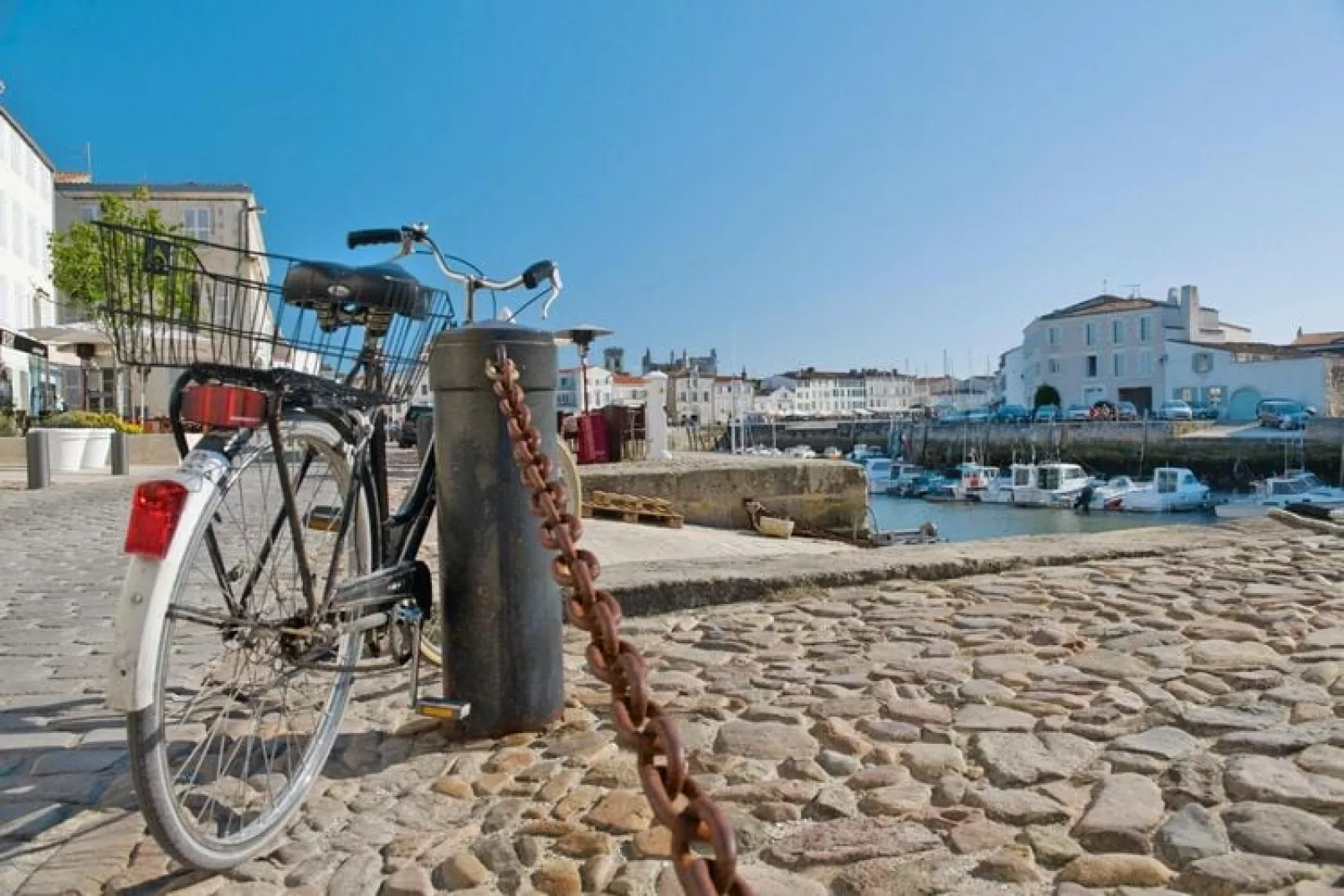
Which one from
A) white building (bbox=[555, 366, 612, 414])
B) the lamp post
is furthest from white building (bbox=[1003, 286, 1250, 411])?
the lamp post

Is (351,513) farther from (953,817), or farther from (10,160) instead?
(10,160)

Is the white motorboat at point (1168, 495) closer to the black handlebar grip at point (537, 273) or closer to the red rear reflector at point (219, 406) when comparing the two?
the black handlebar grip at point (537, 273)

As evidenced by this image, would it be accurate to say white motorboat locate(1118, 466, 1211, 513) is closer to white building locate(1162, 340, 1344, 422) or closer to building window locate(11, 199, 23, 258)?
white building locate(1162, 340, 1344, 422)

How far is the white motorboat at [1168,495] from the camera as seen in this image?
4341cm

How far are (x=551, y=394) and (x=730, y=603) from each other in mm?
2385

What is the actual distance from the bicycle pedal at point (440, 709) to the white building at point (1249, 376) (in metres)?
72.9

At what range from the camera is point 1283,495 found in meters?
41.1

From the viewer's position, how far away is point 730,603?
5.23m

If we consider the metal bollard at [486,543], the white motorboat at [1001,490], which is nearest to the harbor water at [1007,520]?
the white motorboat at [1001,490]

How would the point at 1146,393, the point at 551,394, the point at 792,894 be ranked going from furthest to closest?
the point at 1146,393 < the point at 551,394 < the point at 792,894

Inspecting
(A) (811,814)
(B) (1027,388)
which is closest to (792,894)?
(A) (811,814)

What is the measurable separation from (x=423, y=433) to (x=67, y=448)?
16.9 metres

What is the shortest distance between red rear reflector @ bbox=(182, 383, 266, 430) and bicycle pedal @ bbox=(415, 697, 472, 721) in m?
1.06

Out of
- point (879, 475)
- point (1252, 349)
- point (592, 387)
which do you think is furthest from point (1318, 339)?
point (592, 387)
